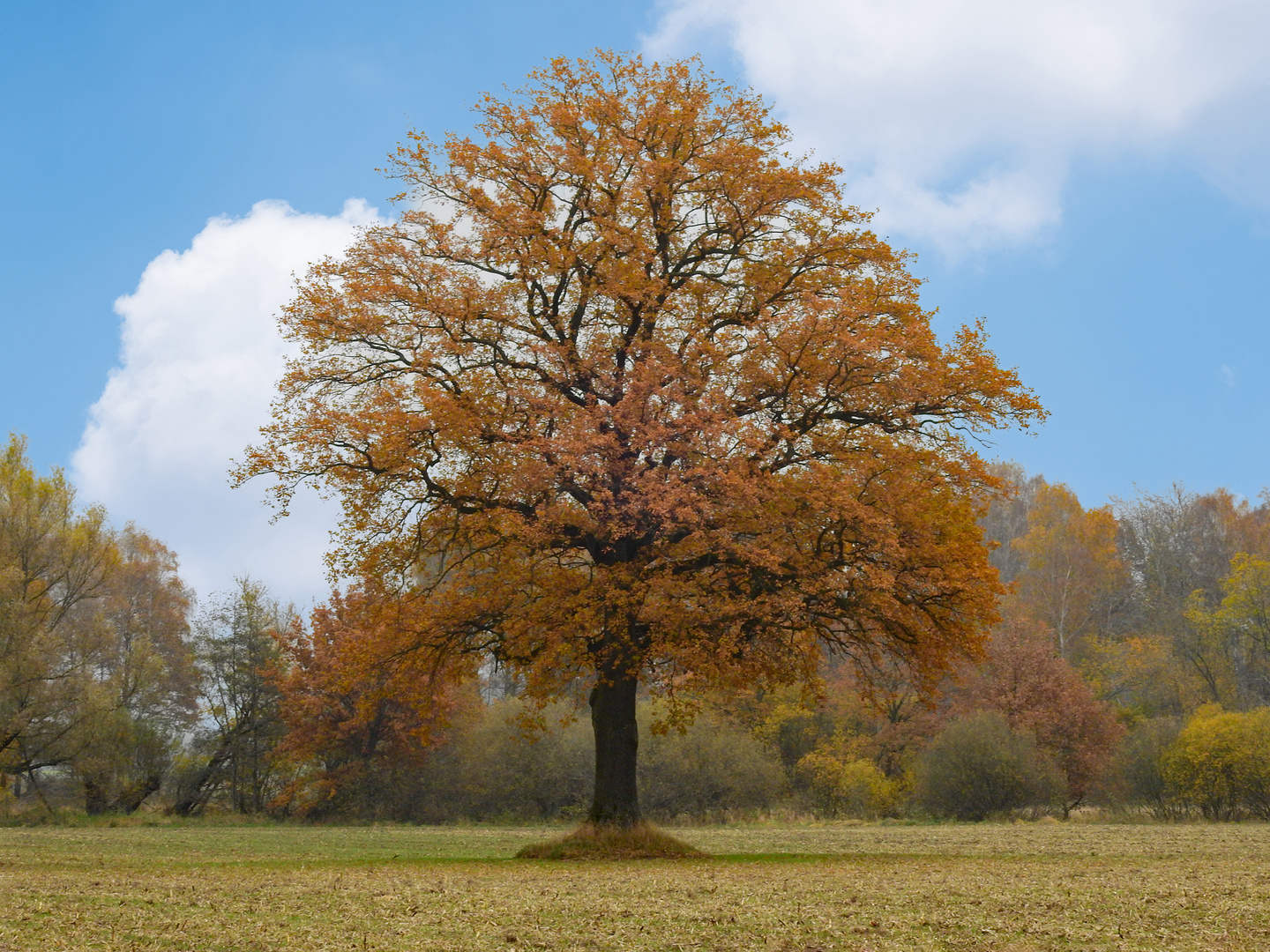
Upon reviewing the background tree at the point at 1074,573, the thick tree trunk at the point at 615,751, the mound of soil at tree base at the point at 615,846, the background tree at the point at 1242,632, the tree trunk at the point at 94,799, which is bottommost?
the tree trunk at the point at 94,799

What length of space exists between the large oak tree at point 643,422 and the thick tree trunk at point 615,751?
0.05 meters

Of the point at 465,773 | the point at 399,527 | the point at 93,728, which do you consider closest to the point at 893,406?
the point at 399,527

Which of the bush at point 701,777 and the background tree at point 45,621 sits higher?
the background tree at point 45,621

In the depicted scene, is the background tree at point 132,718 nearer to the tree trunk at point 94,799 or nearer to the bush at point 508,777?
the tree trunk at point 94,799

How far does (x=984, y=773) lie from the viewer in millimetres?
30312

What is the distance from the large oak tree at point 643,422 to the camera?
14.8m

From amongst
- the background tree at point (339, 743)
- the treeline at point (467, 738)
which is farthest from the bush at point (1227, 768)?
the background tree at point (339, 743)

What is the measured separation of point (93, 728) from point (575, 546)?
880 inches

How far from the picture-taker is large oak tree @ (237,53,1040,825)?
48.6ft

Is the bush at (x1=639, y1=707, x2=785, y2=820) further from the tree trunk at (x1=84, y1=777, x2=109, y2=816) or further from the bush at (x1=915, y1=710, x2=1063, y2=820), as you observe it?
the tree trunk at (x1=84, y1=777, x2=109, y2=816)

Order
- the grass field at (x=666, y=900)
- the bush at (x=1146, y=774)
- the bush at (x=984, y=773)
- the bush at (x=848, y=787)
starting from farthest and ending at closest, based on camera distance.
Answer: the bush at (x=848, y=787)
the bush at (x=1146, y=774)
the bush at (x=984, y=773)
the grass field at (x=666, y=900)

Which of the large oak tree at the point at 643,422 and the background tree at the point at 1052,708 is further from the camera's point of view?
the background tree at the point at 1052,708

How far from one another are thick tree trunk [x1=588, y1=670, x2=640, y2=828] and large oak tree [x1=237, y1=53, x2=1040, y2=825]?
0.05 metres

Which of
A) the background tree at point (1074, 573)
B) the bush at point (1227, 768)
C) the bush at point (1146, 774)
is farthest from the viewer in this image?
the background tree at point (1074, 573)
